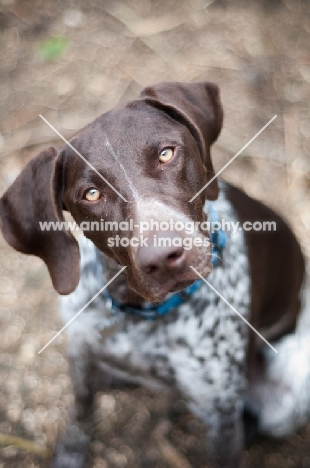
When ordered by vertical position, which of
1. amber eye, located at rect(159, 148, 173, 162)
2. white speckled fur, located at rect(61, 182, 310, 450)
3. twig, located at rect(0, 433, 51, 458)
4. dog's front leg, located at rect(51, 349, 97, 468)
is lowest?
twig, located at rect(0, 433, 51, 458)

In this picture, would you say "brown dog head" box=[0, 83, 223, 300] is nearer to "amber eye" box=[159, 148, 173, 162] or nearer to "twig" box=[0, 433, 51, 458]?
"amber eye" box=[159, 148, 173, 162]

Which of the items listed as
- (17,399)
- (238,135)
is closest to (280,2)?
(238,135)

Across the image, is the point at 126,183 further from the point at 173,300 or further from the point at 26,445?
the point at 26,445

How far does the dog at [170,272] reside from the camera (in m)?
2.75

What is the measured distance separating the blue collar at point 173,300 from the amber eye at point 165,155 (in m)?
0.59

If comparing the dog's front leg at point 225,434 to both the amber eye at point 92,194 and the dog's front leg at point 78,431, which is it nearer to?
the dog's front leg at point 78,431

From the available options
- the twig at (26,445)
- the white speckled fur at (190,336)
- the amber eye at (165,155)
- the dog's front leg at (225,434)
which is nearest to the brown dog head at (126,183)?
the amber eye at (165,155)

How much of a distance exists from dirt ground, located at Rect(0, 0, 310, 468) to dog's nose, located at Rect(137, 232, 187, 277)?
228 centimetres

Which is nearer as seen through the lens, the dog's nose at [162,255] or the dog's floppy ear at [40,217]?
the dog's nose at [162,255]

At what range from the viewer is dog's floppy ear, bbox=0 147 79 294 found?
3.03 m

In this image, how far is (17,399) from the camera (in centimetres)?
457

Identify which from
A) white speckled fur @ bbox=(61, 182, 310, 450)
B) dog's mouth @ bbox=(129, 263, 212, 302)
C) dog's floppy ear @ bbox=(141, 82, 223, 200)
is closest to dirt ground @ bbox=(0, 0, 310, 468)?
white speckled fur @ bbox=(61, 182, 310, 450)

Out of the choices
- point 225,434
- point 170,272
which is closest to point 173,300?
point 170,272

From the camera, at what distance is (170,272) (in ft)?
8.22
